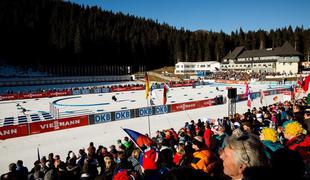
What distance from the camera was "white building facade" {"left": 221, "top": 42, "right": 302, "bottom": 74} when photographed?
92438 millimetres

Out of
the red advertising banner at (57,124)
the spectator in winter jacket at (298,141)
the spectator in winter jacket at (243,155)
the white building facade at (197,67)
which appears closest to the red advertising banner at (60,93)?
the red advertising banner at (57,124)

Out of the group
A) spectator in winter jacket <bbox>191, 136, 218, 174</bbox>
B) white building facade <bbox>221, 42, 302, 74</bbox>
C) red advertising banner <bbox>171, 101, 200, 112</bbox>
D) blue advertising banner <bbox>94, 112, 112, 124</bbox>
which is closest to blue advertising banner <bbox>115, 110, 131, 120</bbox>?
blue advertising banner <bbox>94, 112, 112, 124</bbox>

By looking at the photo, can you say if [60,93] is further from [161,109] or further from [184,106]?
[184,106]

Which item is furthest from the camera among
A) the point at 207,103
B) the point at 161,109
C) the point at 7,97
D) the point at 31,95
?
the point at 31,95

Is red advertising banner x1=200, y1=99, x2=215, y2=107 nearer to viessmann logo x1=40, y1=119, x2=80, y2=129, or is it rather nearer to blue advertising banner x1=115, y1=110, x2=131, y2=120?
blue advertising banner x1=115, y1=110, x2=131, y2=120

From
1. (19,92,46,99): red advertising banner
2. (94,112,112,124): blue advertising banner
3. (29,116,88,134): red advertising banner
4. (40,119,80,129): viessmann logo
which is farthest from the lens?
(19,92,46,99): red advertising banner

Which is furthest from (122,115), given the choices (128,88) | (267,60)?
(267,60)

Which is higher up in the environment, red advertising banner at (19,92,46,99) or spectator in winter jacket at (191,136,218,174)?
spectator in winter jacket at (191,136,218,174)

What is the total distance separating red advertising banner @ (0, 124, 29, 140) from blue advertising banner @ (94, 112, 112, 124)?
17.8ft

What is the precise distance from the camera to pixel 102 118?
69.4ft

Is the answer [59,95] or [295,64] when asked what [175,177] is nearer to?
[59,95]

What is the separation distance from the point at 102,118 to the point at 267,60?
304ft

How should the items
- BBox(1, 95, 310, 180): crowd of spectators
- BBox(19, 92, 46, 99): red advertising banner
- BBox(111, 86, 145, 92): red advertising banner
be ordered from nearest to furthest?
BBox(1, 95, 310, 180): crowd of spectators → BBox(19, 92, 46, 99): red advertising banner → BBox(111, 86, 145, 92): red advertising banner

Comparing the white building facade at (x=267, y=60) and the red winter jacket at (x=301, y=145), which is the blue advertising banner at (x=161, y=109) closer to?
the red winter jacket at (x=301, y=145)
